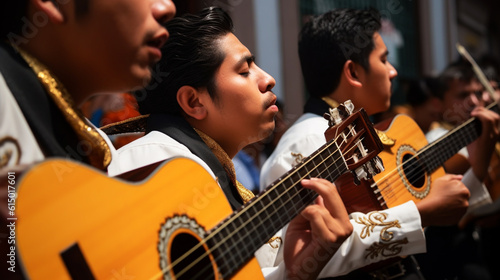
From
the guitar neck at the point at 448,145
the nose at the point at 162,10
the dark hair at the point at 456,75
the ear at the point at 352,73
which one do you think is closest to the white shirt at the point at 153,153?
the nose at the point at 162,10

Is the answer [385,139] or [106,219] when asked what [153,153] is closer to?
[106,219]

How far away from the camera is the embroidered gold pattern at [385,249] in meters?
1.76

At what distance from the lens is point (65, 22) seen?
40.3 inches

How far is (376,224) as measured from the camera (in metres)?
1.78

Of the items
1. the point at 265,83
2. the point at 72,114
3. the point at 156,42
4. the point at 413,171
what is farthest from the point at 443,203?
the point at 72,114

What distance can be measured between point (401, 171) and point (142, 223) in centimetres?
125

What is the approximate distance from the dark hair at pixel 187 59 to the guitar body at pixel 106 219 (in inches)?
18.2

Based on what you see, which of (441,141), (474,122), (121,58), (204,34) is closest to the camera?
(121,58)

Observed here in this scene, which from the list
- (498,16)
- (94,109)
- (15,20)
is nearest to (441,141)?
(94,109)

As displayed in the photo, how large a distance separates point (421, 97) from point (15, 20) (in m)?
3.42

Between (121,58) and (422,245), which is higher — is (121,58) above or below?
above

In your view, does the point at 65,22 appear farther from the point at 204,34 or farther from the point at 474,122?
the point at 474,122

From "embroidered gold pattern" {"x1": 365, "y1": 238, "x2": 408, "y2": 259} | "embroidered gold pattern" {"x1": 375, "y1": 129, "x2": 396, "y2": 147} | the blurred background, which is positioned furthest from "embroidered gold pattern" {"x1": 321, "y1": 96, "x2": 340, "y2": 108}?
"embroidered gold pattern" {"x1": 365, "y1": 238, "x2": 408, "y2": 259}

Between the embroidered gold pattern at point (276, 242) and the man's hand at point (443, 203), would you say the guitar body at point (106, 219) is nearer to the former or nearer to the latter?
the embroidered gold pattern at point (276, 242)
